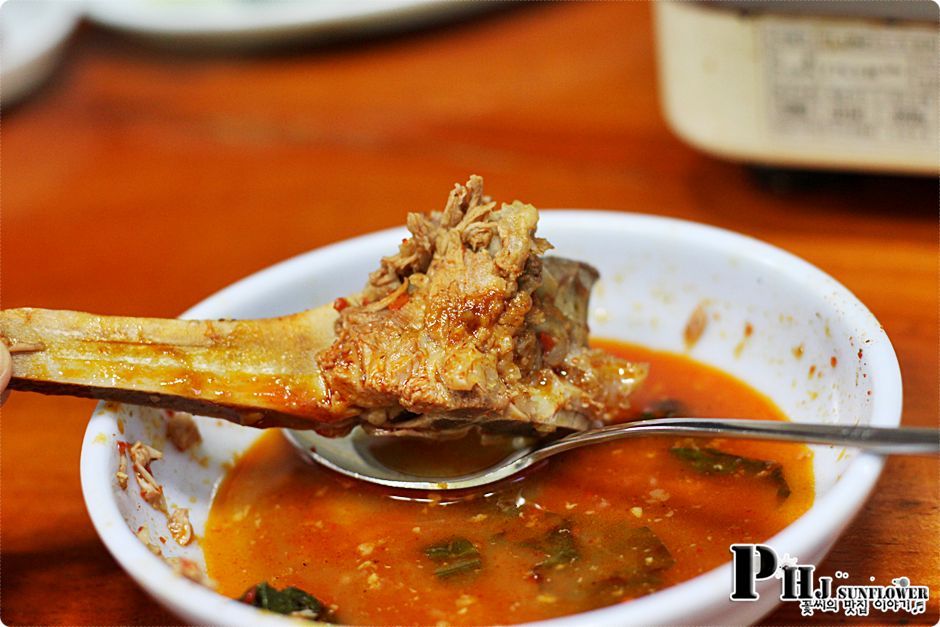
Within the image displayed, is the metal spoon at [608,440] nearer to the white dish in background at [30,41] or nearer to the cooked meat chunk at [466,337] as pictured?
the cooked meat chunk at [466,337]

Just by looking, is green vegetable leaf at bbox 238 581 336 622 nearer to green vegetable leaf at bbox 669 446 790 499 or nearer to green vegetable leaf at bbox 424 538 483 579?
green vegetable leaf at bbox 424 538 483 579

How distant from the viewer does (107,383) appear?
1.37m

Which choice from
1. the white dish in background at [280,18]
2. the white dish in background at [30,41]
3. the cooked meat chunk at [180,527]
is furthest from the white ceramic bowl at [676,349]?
the white dish in background at [30,41]

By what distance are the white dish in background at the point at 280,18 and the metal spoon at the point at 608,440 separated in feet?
7.43

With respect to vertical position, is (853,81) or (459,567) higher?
(853,81)

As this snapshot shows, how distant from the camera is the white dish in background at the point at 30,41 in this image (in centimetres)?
342

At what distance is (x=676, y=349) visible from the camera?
1833 millimetres

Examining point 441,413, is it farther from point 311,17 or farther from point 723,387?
point 311,17

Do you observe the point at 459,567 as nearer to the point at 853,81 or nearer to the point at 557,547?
the point at 557,547

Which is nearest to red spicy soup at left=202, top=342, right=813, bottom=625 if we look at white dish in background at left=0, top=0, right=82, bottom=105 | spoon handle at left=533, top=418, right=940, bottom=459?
spoon handle at left=533, top=418, right=940, bottom=459

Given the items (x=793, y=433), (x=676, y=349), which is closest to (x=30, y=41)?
(x=676, y=349)

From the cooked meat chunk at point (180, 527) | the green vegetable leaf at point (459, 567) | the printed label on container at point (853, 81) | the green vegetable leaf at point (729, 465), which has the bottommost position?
the green vegetable leaf at point (459, 567)

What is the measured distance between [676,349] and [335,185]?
4.32 ft

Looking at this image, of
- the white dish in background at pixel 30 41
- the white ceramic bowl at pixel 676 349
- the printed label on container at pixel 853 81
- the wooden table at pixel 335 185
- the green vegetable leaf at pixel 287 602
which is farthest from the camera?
the white dish in background at pixel 30 41
